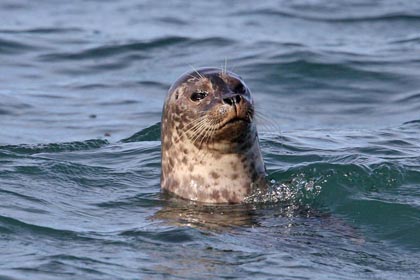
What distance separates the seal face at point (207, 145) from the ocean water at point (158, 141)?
7.4 inches

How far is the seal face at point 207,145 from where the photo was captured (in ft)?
29.7

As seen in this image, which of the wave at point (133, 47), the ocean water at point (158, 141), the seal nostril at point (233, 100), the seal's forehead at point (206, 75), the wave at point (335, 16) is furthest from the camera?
the wave at point (335, 16)

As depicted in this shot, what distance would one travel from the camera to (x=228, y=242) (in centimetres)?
814

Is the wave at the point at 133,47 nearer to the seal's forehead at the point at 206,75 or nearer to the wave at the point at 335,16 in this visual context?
the wave at the point at 335,16

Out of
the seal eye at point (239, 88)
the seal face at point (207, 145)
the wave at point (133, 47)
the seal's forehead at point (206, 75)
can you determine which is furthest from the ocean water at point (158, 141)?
the seal's forehead at point (206, 75)

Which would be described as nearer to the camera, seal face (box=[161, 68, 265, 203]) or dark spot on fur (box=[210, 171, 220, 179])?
seal face (box=[161, 68, 265, 203])

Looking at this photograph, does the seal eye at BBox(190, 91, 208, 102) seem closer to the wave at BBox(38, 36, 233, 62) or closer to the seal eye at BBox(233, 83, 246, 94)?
the seal eye at BBox(233, 83, 246, 94)

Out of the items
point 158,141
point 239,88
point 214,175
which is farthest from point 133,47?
point 239,88

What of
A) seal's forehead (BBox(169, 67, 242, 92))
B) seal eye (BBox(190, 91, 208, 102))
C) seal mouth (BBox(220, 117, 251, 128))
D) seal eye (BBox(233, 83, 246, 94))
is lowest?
seal mouth (BBox(220, 117, 251, 128))

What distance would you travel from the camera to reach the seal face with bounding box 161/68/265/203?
9047mm

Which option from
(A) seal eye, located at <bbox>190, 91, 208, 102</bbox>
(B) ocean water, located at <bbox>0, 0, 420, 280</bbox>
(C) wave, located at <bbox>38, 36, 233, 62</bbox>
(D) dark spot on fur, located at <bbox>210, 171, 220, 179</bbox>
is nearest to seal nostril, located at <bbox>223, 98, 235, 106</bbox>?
(A) seal eye, located at <bbox>190, 91, 208, 102</bbox>

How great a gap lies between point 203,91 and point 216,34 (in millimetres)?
9336

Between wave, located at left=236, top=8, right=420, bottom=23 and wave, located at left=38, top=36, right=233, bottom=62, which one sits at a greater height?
wave, located at left=236, top=8, right=420, bottom=23

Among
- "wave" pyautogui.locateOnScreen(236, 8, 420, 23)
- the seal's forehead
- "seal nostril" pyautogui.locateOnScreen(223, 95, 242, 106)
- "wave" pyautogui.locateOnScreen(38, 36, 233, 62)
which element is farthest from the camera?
"wave" pyautogui.locateOnScreen(236, 8, 420, 23)
